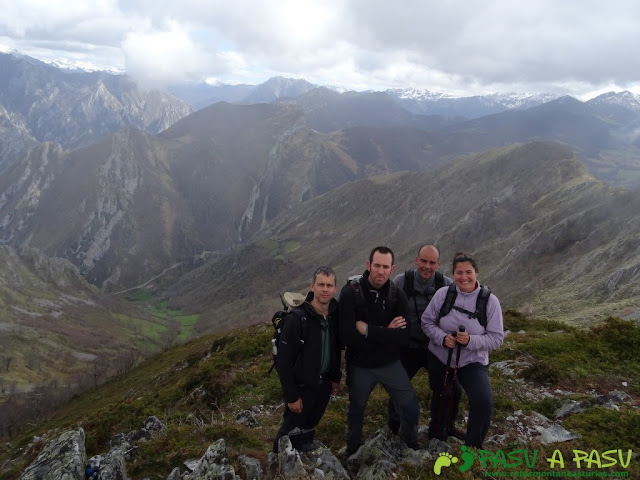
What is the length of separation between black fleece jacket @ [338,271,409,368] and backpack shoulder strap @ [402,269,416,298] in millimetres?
1004

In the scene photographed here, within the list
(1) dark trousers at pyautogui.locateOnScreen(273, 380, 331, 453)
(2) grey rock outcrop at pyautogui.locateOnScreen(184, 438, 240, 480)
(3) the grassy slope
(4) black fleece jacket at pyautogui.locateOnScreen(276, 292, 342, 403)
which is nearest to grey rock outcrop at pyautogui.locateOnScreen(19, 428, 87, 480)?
(3) the grassy slope

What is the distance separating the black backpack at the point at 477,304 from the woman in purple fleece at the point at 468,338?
33 mm

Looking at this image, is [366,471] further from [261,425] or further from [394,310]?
[261,425]

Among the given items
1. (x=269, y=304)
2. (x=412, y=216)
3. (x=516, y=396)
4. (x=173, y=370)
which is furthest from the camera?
(x=269, y=304)

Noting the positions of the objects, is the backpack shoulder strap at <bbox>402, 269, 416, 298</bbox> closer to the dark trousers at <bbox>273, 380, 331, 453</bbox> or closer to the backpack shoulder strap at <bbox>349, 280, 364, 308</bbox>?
the backpack shoulder strap at <bbox>349, 280, 364, 308</bbox>

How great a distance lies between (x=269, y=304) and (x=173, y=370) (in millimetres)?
154427

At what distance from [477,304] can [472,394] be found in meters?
2.08

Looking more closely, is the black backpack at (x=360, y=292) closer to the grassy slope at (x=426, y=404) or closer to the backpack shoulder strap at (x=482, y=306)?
the backpack shoulder strap at (x=482, y=306)

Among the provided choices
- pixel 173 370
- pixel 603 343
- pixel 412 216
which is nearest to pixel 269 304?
pixel 412 216

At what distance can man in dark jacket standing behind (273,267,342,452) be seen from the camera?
9.12 m

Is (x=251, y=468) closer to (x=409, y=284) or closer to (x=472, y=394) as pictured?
(x=472, y=394)

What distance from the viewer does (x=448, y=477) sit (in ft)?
27.5

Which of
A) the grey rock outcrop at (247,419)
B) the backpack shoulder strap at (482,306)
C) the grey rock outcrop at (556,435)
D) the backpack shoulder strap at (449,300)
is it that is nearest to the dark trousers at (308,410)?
the backpack shoulder strap at (449,300)

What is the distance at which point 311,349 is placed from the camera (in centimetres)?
928
